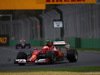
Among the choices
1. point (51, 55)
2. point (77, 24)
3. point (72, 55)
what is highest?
point (77, 24)

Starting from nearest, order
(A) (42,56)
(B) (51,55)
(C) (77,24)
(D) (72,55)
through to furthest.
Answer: (B) (51,55)
(A) (42,56)
(D) (72,55)
(C) (77,24)

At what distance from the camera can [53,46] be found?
17.8 m

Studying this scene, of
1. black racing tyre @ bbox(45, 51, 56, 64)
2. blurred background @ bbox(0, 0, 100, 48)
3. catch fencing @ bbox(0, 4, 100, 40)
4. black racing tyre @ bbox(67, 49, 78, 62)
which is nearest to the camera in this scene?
black racing tyre @ bbox(45, 51, 56, 64)

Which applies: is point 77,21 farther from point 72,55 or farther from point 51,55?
point 51,55

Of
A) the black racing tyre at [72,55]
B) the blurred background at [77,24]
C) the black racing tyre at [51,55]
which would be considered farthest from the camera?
the blurred background at [77,24]

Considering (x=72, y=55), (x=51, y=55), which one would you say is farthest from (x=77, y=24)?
(x=51, y=55)

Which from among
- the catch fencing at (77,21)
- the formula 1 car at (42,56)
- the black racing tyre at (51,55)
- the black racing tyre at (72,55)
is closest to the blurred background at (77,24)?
the catch fencing at (77,21)

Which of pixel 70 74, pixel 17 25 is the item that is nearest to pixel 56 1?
pixel 70 74

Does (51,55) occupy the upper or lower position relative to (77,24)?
lower

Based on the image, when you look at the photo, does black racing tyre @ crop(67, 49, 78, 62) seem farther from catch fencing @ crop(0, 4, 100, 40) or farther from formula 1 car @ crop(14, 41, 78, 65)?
catch fencing @ crop(0, 4, 100, 40)

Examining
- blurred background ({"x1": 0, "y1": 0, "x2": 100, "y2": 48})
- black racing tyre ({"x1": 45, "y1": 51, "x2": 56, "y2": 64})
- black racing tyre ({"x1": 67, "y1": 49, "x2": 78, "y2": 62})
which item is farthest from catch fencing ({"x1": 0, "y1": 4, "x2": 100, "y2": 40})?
black racing tyre ({"x1": 45, "y1": 51, "x2": 56, "y2": 64})

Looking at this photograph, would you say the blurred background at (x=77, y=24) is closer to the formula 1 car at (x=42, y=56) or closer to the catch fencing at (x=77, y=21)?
the catch fencing at (x=77, y=21)

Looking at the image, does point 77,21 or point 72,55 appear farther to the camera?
point 77,21

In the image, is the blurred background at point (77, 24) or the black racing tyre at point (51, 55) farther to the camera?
the blurred background at point (77, 24)
